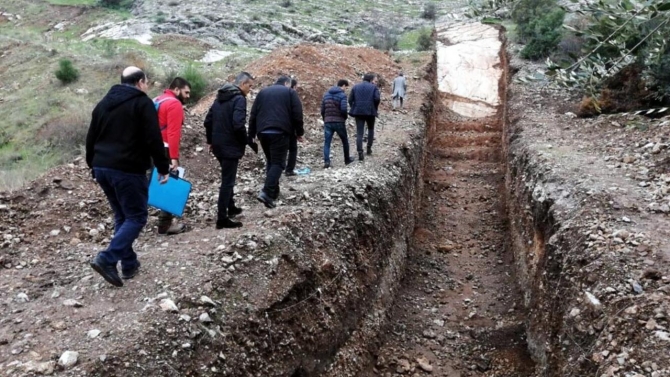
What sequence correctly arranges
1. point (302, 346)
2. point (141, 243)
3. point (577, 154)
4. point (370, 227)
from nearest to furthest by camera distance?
point (302, 346)
point (141, 243)
point (370, 227)
point (577, 154)

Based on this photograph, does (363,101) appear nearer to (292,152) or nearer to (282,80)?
(292,152)

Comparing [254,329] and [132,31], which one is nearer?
[254,329]

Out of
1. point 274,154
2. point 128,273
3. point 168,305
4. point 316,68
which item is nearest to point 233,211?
point 274,154

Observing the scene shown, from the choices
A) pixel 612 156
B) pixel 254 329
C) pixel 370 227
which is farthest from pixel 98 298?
pixel 612 156

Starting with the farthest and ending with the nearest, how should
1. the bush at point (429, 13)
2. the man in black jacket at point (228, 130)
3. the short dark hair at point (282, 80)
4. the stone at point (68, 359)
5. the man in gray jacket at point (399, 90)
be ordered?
1. the bush at point (429, 13)
2. the man in gray jacket at point (399, 90)
3. the short dark hair at point (282, 80)
4. the man in black jacket at point (228, 130)
5. the stone at point (68, 359)

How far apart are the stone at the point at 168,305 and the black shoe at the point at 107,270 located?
0.56m

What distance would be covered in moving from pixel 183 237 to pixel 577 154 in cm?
739

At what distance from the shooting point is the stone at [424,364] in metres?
8.11

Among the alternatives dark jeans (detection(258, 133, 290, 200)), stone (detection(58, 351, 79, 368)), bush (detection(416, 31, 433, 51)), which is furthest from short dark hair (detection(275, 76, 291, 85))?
bush (detection(416, 31, 433, 51))

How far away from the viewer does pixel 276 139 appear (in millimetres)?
7672

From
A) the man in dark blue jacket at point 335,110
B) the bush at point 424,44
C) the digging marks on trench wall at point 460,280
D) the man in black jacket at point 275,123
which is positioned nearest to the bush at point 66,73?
the digging marks on trench wall at point 460,280

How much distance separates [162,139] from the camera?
18.0 feet

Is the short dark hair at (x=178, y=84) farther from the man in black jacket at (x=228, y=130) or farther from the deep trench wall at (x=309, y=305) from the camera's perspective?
the deep trench wall at (x=309, y=305)

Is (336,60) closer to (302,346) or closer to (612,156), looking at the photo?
(612,156)
